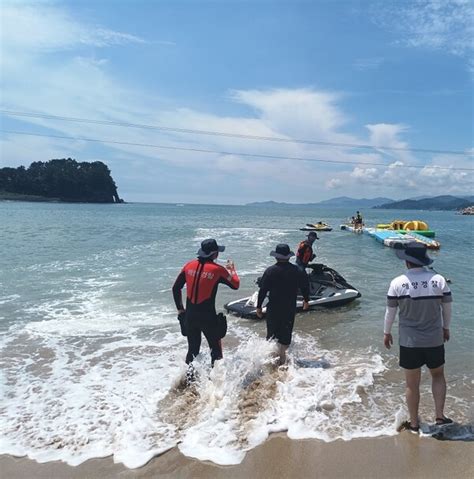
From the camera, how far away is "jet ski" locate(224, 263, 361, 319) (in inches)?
413

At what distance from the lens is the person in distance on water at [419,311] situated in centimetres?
437

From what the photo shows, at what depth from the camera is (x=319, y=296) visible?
1125cm

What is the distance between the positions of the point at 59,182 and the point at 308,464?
158712mm

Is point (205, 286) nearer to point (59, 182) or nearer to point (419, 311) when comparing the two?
point (419, 311)

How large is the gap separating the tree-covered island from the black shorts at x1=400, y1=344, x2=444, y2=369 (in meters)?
Answer: 151

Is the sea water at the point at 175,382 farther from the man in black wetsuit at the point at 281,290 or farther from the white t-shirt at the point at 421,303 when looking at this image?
the white t-shirt at the point at 421,303

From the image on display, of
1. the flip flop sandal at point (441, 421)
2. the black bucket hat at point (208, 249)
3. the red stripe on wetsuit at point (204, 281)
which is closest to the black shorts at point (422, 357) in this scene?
the flip flop sandal at point (441, 421)

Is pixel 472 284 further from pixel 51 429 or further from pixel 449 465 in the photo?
pixel 51 429

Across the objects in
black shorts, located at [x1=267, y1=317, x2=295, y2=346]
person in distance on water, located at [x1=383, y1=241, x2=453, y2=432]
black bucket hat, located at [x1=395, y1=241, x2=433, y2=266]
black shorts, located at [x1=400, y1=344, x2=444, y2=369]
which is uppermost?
black bucket hat, located at [x1=395, y1=241, x2=433, y2=266]

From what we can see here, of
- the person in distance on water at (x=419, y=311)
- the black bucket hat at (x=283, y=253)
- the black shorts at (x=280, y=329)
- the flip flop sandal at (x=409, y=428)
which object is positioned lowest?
the flip flop sandal at (x=409, y=428)

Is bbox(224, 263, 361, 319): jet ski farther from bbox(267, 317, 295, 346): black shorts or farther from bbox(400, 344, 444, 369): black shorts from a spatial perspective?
bbox(400, 344, 444, 369): black shorts

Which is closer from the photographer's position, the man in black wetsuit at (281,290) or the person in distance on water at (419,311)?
the person in distance on water at (419,311)

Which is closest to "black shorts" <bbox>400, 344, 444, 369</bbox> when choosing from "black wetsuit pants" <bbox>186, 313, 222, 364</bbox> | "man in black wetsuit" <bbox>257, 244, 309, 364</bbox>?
"man in black wetsuit" <bbox>257, 244, 309, 364</bbox>

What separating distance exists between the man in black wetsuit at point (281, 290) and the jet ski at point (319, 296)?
3.64 meters
